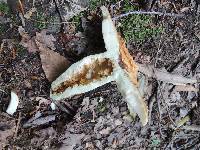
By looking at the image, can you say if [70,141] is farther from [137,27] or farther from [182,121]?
[137,27]

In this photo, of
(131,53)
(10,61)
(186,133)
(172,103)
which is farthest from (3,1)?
(186,133)

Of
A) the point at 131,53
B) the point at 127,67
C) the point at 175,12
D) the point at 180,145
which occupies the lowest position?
the point at 180,145

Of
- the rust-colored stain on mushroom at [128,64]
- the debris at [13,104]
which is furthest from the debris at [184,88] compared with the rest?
the debris at [13,104]

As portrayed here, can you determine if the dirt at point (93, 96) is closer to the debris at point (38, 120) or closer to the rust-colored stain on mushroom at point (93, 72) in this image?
the debris at point (38, 120)

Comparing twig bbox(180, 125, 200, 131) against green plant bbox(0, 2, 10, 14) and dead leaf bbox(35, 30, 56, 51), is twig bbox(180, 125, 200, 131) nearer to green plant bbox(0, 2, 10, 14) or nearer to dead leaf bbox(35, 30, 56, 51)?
dead leaf bbox(35, 30, 56, 51)

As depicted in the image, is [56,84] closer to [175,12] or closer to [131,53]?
[131,53]
